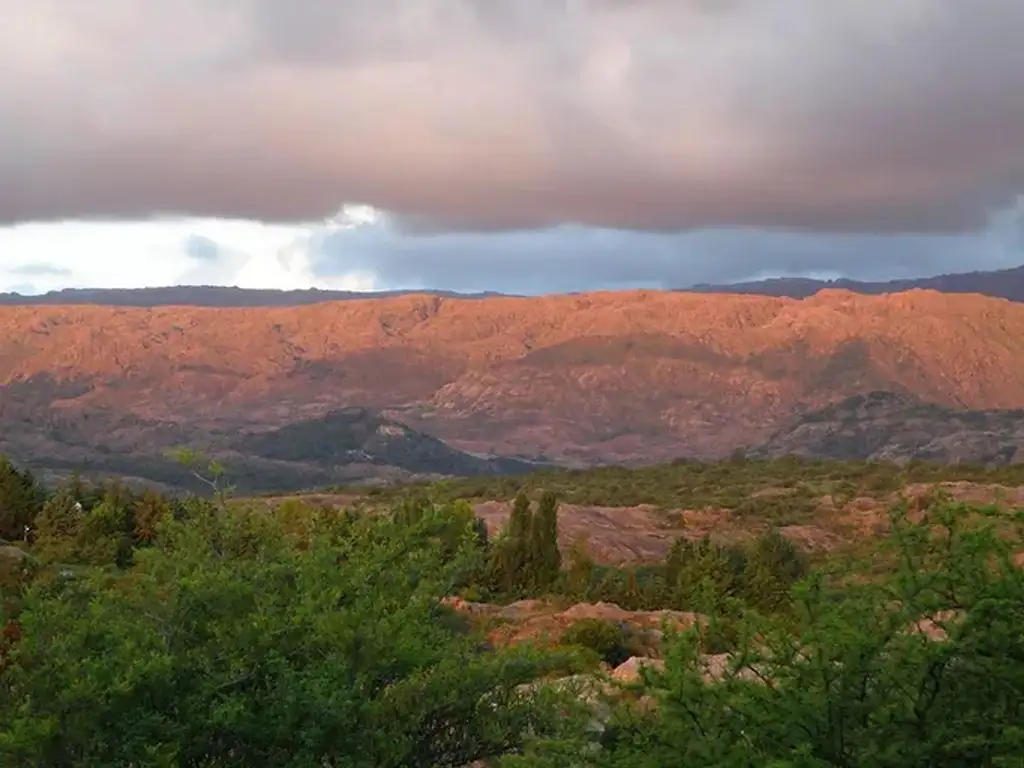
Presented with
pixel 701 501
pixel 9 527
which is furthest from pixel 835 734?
pixel 701 501

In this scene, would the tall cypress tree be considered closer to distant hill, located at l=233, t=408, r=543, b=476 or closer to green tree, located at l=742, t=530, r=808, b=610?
green tree, located at l=742, t=530, r=808, b=610

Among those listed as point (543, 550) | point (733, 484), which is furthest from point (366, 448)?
point (543, 550)

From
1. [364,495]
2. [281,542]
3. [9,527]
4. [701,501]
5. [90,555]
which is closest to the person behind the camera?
[281,542]

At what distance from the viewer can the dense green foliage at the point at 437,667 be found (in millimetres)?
8211

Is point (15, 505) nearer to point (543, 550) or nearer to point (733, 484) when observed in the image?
point (543, 550)

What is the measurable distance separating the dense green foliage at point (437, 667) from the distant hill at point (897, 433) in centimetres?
13898

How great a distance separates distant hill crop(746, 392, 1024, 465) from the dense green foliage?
139 metres

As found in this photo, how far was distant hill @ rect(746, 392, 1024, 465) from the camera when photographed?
494ft

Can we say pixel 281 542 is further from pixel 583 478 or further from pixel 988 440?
pixel 988 440

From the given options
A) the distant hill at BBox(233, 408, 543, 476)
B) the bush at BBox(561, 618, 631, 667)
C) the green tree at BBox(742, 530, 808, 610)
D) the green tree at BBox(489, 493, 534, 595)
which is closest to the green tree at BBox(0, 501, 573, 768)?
the bush at BBox(561, 618, 631, 667)

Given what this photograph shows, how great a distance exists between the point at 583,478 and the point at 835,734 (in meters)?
A: 104

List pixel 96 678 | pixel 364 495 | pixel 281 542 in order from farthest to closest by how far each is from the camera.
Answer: pixel 364 495, pixel 281 542, pixel 96 678

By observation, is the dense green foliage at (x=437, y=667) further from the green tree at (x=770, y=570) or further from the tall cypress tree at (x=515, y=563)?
the tall cypress tree at (x=515, y=563)

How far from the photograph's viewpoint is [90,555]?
119ft
